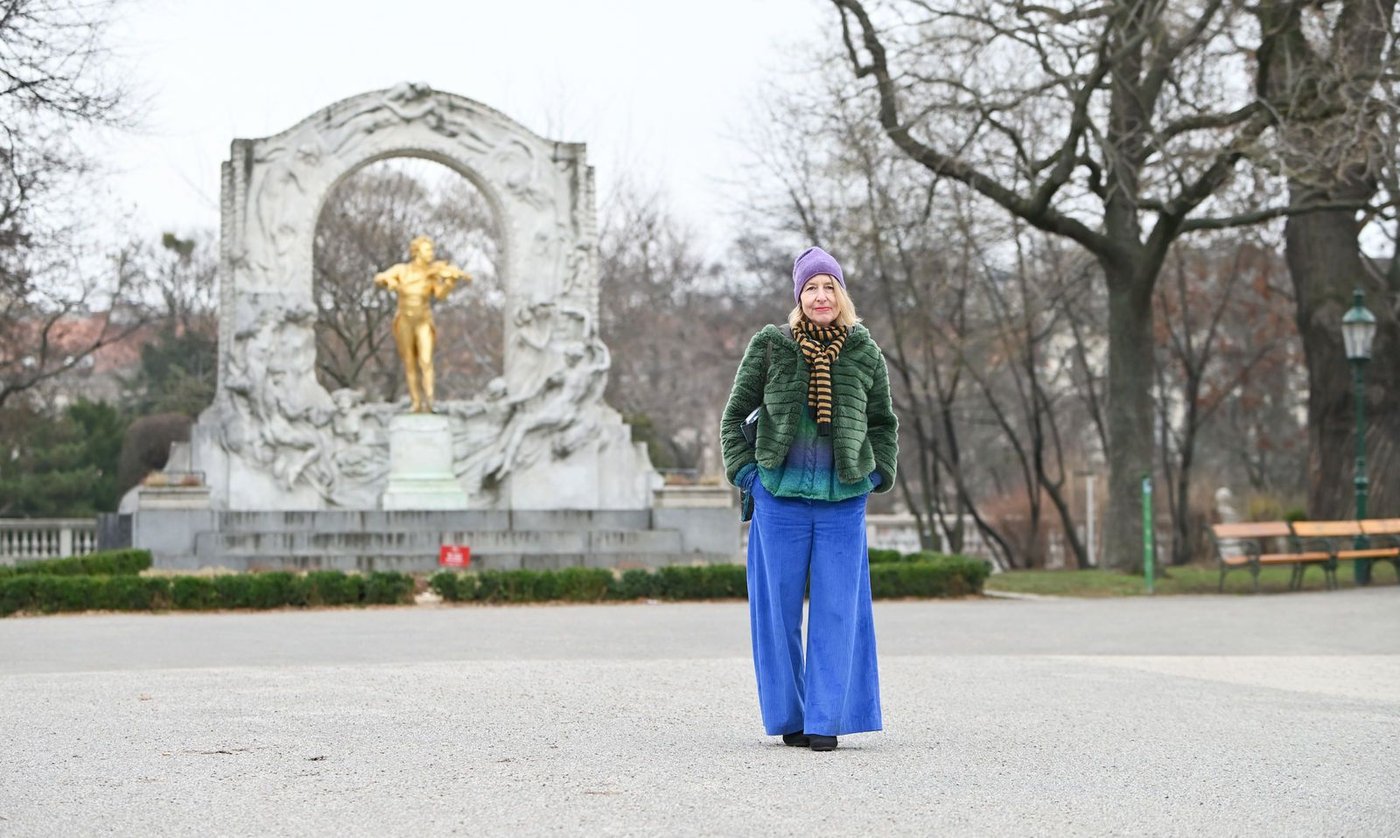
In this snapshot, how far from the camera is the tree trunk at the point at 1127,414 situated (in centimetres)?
2652

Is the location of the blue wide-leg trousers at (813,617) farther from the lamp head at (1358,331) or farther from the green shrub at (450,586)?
the lamp head at (1358,331)

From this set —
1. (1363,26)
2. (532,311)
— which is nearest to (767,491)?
(1363,26)

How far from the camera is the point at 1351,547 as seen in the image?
26094 millimetres

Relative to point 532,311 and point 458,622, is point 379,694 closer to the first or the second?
point 458,622

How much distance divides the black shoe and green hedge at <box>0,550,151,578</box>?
47.7 feet

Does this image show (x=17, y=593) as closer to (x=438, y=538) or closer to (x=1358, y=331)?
(x=438, y=538)

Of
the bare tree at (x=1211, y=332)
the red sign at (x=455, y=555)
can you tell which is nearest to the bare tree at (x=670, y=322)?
the bare tree at (x=1211, y=332)

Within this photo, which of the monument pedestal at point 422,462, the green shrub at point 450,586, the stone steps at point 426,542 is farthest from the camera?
the monument pedestal at point 422,462

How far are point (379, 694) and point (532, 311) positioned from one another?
20361 millimetres

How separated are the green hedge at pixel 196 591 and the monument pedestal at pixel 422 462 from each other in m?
8.00

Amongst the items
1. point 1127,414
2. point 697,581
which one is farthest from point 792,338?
point 1127,414

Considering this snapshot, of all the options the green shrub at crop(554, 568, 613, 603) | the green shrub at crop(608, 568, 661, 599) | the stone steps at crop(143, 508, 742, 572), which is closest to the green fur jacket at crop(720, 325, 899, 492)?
the green shrub at crop(554, 568, 613, 603)

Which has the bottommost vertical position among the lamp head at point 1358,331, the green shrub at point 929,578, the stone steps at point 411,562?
the green shrub at point 929,578

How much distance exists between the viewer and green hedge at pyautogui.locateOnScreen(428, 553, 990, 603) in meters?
20.8
